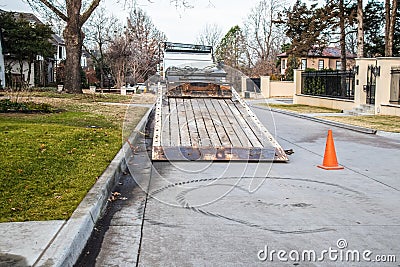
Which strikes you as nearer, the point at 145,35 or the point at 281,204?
the point at 281,204

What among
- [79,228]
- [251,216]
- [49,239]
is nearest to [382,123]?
[251,216]

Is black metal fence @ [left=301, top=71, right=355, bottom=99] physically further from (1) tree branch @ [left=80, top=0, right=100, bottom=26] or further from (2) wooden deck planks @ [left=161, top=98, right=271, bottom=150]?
(2) wooden deck planks @ [left=161, top=98, right=271, bottom=150]

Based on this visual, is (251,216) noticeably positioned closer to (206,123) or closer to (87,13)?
(206,123)

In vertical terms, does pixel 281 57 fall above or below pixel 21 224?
above

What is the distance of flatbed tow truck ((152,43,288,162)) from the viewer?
9703 millimetres

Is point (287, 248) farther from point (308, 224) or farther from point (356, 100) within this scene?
point (356, 100)

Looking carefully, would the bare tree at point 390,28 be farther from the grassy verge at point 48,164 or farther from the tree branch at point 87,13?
the grassy verge at point 48,164

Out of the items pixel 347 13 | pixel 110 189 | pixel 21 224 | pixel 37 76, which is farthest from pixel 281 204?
pixel 37 76

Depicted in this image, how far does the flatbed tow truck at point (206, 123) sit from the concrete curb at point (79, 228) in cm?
246

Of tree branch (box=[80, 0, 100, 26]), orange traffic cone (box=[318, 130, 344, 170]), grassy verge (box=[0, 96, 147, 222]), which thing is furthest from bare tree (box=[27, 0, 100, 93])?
orange traffic cone (box=[318, 130, 344, 170])

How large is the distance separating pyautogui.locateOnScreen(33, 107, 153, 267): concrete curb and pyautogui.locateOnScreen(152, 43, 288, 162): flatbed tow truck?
8.08ft

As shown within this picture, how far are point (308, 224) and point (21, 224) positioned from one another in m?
3.27

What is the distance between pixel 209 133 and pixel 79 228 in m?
5.97

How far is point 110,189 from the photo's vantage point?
7.03 metres
